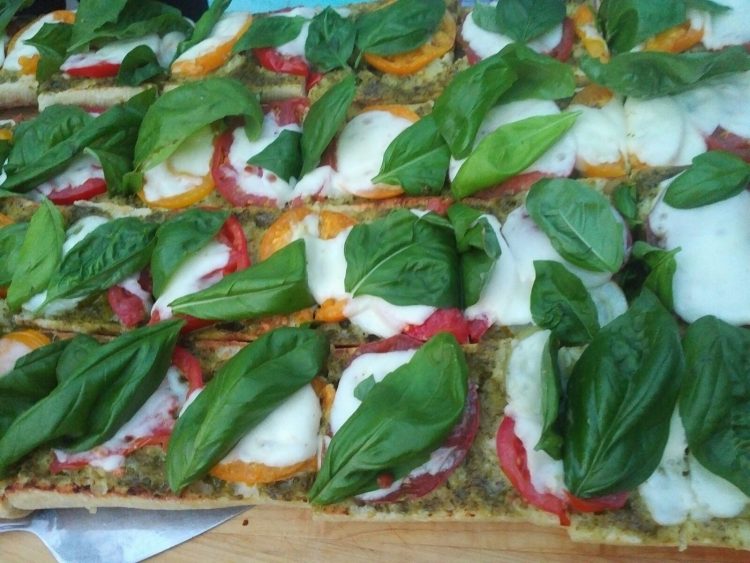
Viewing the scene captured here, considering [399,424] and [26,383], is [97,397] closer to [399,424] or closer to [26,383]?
[26,383]

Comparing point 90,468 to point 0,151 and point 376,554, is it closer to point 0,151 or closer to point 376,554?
point 376,554

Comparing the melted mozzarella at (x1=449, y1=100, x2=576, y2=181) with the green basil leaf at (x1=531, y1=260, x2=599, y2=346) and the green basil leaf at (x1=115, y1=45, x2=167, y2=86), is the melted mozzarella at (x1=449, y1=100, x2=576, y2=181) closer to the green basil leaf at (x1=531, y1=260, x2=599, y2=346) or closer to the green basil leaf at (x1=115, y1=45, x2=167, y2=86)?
the green basil leaf at (x1=531, y1=260, x2=599, y2=346)

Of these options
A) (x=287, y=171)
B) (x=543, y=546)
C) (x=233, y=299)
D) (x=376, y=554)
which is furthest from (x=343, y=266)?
(x=543, y=546)

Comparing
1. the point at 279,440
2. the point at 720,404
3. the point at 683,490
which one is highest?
the point at 720,404

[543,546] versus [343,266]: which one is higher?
[343,266]

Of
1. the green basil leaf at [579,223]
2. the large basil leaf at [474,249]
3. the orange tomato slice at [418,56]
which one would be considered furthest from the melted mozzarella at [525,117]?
the orange tomato slice at [418,56]

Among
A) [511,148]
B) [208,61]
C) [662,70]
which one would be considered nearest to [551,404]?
[511,148]
